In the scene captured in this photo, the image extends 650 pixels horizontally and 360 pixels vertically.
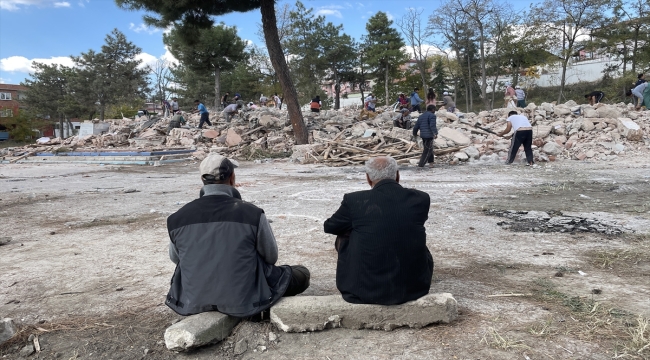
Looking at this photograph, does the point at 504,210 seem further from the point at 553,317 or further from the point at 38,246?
the point at 38,246

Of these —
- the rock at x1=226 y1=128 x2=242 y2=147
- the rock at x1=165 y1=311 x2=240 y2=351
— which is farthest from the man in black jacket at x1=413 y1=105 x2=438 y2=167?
the rock at x1=165 y1=311 x2=240 y2=351

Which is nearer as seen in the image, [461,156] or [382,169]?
[382,169]

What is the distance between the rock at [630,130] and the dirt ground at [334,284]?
637cm

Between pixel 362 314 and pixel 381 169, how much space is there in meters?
0.98

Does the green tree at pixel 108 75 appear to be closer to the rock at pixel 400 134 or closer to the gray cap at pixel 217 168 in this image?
the rock at pixel 400 134

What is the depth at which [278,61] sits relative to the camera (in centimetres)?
1741

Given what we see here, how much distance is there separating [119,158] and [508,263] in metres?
16.6

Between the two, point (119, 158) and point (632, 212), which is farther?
point (119, 158)

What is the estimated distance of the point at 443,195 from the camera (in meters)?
8.03

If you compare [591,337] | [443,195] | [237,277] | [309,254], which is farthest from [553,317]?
[443,195]

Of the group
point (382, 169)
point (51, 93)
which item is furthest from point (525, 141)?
point (51, 93)

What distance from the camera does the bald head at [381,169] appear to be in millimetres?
3014

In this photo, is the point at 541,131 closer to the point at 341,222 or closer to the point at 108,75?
the point at 341,222

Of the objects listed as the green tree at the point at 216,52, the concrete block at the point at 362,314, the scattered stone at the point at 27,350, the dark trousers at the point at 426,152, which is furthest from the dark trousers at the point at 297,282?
the green tree at the point at 216,52
